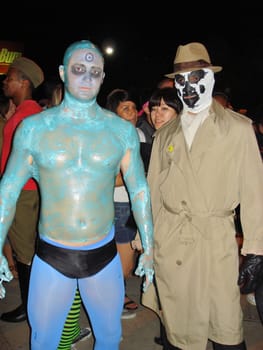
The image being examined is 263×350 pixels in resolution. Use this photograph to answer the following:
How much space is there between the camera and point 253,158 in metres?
2.17

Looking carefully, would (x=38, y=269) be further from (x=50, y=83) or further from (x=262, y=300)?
(x=50, y=83)

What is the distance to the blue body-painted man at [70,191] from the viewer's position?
1.88 meters

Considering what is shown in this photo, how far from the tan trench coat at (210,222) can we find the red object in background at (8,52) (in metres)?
17.5

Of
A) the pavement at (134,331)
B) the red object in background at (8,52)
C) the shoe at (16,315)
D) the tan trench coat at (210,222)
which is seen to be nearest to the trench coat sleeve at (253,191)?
the tan trench coat at (210,222)

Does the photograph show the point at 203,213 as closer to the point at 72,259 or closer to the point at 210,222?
the point at 210,222

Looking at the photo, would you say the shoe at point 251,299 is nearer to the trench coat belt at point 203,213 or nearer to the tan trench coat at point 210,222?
the tan trench coat at point 210,222

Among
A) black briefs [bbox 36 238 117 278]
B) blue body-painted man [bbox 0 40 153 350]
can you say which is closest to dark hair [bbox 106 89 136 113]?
blue body-painted man [bbox 0 40 153 350]

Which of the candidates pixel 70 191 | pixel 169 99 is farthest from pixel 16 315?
pixel 169 99

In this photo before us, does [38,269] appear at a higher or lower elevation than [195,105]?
lower

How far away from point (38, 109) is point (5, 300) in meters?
1.85

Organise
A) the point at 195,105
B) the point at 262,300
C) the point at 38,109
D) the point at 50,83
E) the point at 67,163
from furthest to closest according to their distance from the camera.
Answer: the point at 50,83
the point at 38,109
the point at 262,300
the point at 195,105
the point at 67,163

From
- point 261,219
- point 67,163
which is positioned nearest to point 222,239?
point 261,219

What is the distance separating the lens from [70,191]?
188 cm

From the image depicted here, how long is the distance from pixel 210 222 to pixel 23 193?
160cm
